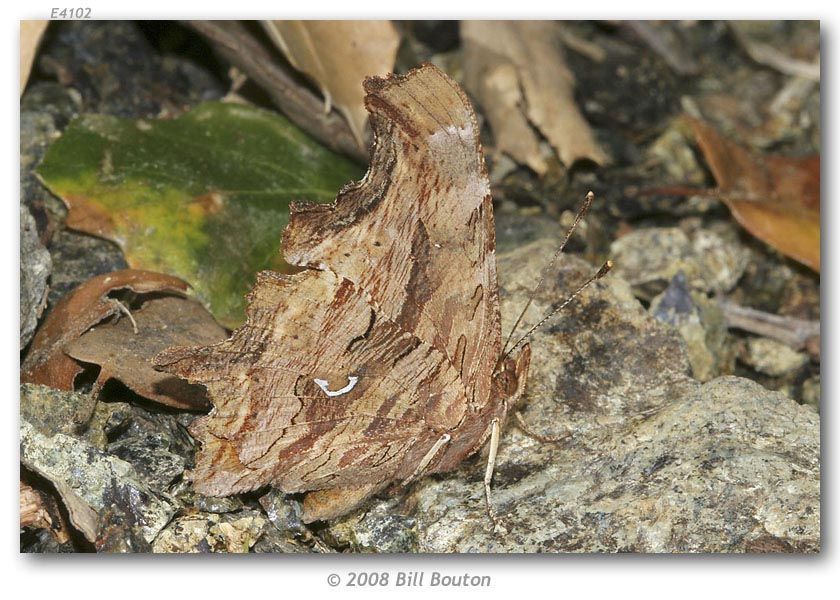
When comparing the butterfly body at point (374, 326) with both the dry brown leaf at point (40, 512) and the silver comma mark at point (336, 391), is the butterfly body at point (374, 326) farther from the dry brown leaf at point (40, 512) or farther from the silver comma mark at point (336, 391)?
the dry brown leaf at point (40, 512)

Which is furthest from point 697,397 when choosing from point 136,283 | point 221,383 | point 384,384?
point 136,283

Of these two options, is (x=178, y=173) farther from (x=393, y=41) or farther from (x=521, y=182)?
(x=521, y=182)

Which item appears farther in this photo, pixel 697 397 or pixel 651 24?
pixel 651 24

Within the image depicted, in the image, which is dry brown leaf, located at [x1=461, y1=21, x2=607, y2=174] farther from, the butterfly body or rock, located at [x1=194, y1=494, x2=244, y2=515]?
rock, located at [x1=194, y1=494, x2=244, y2=515]

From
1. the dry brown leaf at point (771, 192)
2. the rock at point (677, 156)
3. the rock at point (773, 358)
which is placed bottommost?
the rock at point (773, 358)

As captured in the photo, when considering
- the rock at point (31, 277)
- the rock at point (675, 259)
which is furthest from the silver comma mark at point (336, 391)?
the rock at point (675, 259)

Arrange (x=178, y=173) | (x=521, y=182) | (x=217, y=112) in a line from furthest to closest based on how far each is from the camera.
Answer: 1. (x=521, y=182)
2. (x=217, y=112)
3. (x=178, y=173)

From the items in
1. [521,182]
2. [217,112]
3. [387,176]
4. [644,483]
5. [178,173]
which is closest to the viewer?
[387,176]

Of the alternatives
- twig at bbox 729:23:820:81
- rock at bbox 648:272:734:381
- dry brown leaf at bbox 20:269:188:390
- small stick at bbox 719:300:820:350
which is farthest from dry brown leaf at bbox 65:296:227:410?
twig at bbox 729:23:820:81
